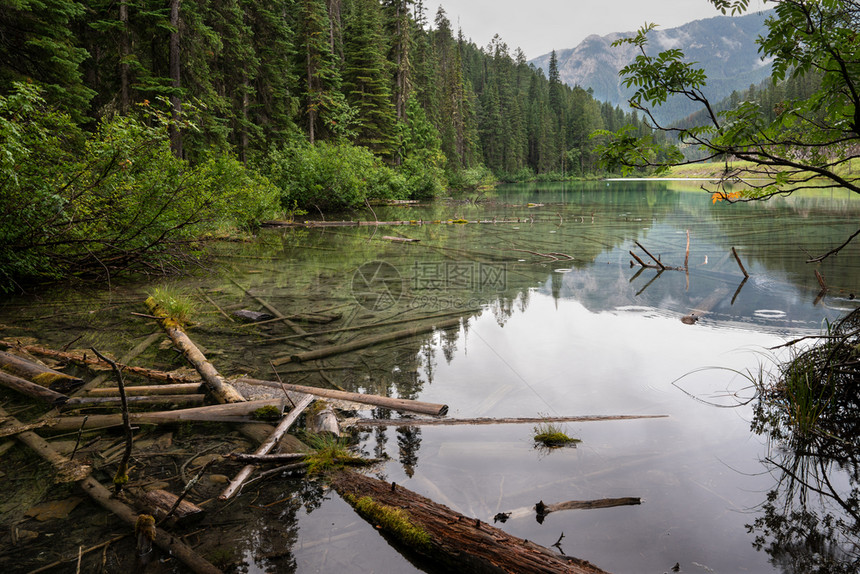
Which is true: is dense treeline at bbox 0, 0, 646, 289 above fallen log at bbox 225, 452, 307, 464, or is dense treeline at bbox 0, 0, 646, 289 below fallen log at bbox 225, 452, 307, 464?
above

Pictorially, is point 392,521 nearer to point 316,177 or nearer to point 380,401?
point 380,401

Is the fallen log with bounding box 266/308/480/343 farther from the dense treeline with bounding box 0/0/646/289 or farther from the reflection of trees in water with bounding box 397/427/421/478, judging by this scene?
the dense treeline with bounding box 0/0/646/289

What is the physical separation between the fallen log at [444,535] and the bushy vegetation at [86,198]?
7138 mm

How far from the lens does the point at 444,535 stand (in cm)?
312

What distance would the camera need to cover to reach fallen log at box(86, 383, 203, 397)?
5.13m

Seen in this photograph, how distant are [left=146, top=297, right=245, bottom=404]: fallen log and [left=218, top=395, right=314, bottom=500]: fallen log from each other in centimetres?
73

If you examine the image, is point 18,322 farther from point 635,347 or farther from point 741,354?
point 741,354

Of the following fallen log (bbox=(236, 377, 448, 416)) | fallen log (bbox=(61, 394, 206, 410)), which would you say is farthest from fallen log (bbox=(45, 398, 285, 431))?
fallen log (bbox=(236, 377, 448, 416))

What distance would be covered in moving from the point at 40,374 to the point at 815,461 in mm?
8192

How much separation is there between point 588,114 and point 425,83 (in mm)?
70469

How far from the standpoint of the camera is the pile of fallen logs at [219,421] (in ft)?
9.87

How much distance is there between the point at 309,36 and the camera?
35.1 metres

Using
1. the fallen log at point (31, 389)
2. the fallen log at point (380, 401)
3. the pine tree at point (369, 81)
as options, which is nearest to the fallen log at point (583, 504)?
the fallen log at point (380, 401)

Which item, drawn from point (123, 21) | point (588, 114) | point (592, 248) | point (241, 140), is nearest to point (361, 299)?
point (592, 248)
